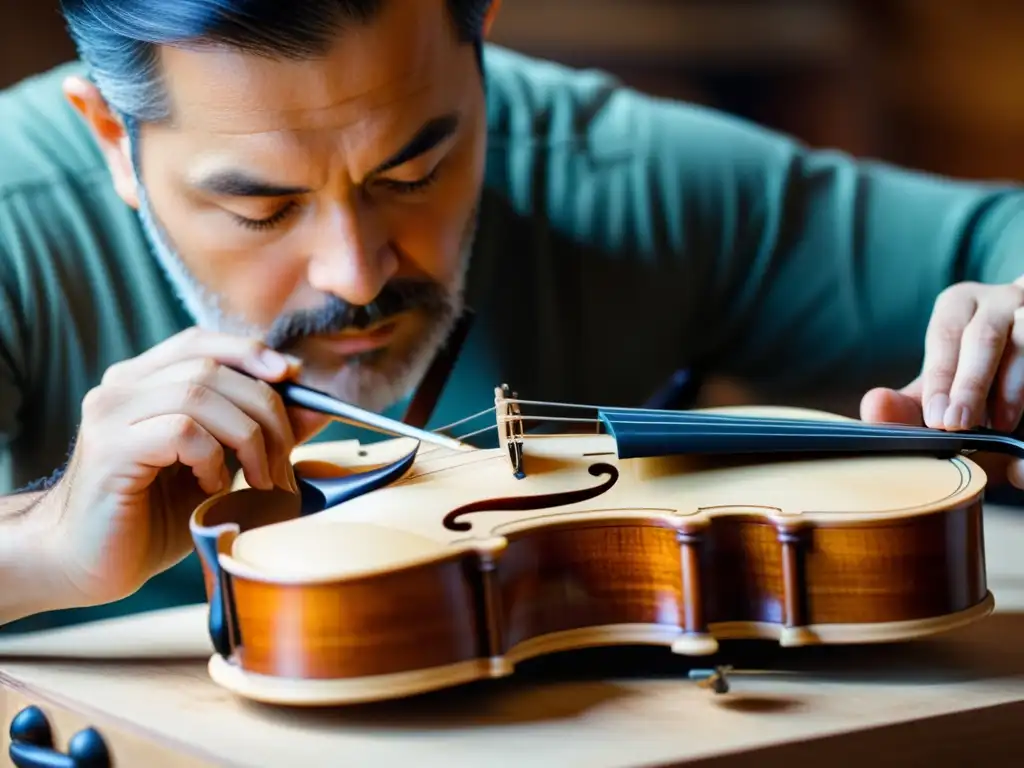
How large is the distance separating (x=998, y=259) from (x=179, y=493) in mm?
969

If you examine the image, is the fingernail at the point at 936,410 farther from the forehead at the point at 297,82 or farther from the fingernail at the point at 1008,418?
the forehead at the point at 297,82

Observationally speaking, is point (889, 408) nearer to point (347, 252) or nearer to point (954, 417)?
point (954, 417)

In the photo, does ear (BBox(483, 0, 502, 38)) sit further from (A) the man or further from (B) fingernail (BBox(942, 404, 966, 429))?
(B) fingernail (BBox(942, 404, 966, 429))

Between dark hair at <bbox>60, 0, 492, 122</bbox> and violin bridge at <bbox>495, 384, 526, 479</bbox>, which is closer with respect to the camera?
violin bridge at <bbox>495, 384, 526, 479</bbox>

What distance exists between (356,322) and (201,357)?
0.23 m

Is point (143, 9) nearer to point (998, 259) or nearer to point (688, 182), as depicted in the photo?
point (688, 182)

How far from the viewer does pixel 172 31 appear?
974mm

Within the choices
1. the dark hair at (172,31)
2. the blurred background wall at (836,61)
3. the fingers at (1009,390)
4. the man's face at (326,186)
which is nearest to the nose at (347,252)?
the man's face at (326,186)

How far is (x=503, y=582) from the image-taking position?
2.46 feet

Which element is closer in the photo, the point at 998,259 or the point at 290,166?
the point at 290,166

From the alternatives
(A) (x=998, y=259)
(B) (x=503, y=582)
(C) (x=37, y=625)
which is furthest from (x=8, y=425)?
(A) (x=998, y=259)

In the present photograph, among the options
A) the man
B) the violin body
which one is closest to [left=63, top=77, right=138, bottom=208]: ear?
the man

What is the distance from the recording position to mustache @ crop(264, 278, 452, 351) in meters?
1.10

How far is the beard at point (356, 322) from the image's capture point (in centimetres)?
111
